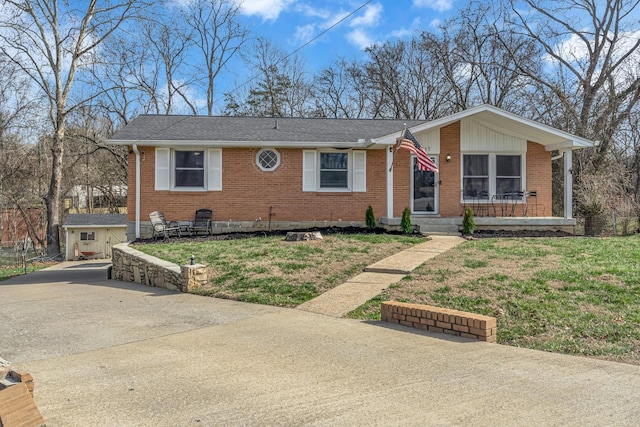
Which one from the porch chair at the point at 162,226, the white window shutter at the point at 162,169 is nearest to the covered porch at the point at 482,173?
the porch chair at the point at 162,226

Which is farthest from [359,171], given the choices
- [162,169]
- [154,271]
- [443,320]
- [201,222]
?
[443,320]

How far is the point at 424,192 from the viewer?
1501cm

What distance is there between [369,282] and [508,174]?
941 centimetres

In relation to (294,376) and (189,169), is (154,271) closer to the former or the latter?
(189,169)

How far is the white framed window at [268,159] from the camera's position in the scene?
1483cm

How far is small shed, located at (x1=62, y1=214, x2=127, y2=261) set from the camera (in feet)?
74.7

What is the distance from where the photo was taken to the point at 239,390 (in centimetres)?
372

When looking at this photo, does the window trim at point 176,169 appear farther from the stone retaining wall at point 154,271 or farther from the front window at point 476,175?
the front window at point 476,175

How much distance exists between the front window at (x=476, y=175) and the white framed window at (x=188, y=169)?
25.6 feet

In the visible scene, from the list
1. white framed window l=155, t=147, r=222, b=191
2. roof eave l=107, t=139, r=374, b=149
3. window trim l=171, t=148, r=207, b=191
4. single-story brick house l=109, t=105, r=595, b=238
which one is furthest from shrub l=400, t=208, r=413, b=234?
window trim l=171, t=148, r=207, b=191

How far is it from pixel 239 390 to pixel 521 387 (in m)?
2.25

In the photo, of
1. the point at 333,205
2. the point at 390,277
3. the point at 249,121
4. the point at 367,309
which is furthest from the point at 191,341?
the point at 249,121

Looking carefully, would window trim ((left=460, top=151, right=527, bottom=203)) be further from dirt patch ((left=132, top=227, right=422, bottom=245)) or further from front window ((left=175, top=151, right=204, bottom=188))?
front window ((left=175, top=151, right=204, bottom=188))

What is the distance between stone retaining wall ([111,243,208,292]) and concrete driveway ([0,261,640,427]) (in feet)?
6.90
